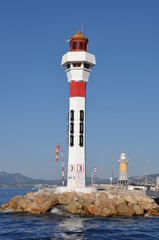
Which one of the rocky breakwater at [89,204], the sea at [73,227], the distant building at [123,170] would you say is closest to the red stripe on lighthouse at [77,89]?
the rocky breakwater at [89,204]

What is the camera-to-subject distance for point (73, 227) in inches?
1465

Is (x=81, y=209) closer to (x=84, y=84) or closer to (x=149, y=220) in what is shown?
(x=149, y=220)

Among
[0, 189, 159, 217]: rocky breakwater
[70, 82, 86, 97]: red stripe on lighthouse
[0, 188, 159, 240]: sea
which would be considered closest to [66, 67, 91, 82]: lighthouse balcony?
[70, 82, 86, 97]: red stripe on lighthouse

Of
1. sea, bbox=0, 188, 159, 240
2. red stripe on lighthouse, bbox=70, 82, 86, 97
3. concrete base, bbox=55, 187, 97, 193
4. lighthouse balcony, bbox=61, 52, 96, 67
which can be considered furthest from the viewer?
lighthouse balcony, bbox=61, 52, 96, 67

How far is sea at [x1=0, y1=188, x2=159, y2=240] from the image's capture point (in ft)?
108

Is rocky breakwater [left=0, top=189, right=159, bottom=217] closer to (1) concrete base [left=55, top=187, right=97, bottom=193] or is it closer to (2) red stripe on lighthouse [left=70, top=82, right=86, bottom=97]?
(1) concrete base [left=55, top=187, right=97, bottom=193]

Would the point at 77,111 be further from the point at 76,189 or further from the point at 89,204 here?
the point at 89,204

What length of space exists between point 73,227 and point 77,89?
25382 mm

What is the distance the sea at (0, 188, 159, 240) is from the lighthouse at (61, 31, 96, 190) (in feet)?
32.9

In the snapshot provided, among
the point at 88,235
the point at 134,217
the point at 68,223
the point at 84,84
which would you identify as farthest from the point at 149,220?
the point at 84,84

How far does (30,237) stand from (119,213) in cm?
1844

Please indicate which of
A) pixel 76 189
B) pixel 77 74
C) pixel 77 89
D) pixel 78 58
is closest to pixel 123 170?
pixel 76 189

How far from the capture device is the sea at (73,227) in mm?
32969

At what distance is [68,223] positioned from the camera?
1570 inches
